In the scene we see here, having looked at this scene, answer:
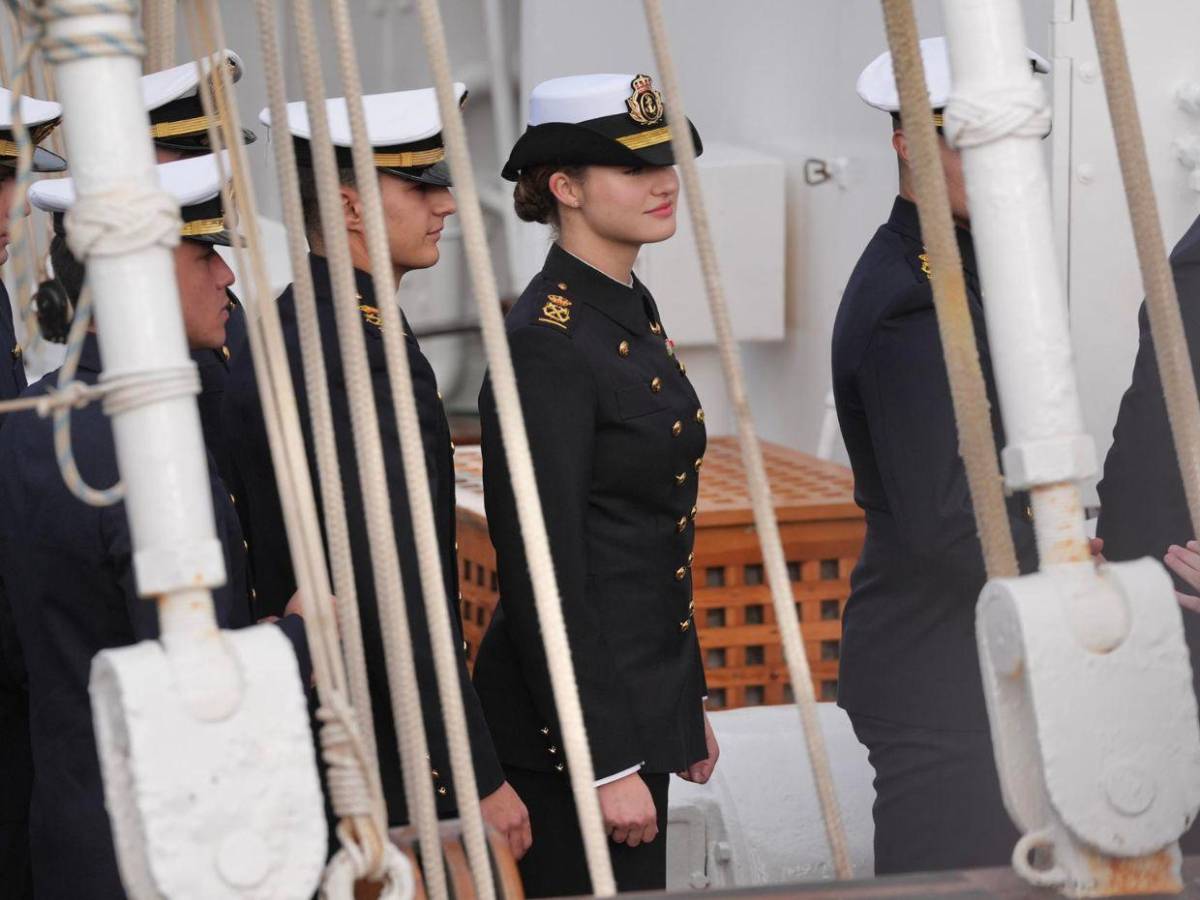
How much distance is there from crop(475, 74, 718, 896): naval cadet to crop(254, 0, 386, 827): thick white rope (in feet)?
1.97

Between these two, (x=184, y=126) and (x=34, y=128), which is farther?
(x=184, y=126)

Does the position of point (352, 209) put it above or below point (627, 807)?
above

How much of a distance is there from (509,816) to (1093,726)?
89 cm

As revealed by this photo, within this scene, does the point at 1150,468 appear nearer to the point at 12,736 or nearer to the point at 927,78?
the point at 927,78

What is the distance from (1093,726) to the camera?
106 cm

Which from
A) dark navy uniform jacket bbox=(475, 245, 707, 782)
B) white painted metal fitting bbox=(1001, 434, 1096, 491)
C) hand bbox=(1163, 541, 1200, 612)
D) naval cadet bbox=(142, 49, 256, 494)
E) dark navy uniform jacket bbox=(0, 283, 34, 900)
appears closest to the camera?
white painted metal fitting bbox=(1001, 434, 1096, 491)

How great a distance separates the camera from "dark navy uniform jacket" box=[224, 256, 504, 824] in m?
1.73

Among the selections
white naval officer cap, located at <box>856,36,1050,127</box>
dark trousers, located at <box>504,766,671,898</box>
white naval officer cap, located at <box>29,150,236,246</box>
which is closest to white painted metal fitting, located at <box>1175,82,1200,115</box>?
white naval officer cap, located at <box>856,36,1050,127</box>

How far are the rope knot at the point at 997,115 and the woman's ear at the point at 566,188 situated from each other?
86 cm

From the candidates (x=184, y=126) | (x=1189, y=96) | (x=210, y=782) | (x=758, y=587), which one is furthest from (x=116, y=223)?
(x=758, y=587)

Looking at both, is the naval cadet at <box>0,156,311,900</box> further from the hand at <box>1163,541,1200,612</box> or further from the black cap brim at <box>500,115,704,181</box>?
the hand at <box>1163,541,1200,612</box>

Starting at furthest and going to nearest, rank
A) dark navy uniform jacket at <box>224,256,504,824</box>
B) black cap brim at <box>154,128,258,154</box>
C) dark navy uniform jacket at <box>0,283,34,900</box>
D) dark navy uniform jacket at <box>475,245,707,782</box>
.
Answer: black cap brim at <box>154,128,258,154</box>, dark navy uniform jacket at <box>0,283,34,900</box>, dark navy uniform jacket at <box>475,245,707,782</box>, dark navy uniform jacket at <box>224,256,504,824</box>

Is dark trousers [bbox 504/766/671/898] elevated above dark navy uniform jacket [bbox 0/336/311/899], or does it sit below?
below

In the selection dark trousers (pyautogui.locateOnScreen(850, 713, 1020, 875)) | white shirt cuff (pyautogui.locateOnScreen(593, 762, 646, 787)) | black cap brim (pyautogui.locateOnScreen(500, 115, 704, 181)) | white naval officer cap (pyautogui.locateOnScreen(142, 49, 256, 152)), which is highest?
white naval officer cap (pyautogui.locateOnScreen(142, 49, 256, 152))
